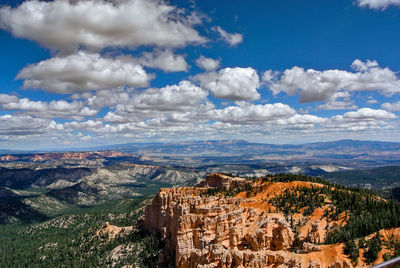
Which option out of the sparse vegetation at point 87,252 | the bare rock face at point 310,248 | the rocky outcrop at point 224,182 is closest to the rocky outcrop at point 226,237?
the bare rock face at point 310,248

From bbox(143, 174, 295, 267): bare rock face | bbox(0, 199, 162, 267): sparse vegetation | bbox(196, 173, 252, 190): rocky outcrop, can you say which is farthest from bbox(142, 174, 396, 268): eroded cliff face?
bbox(196, 173, 252, 190): rocky outcrop

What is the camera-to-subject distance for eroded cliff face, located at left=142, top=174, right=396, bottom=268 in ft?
178

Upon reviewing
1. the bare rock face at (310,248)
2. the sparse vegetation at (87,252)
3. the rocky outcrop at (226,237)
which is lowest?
the sparse vegetation at (87,252)

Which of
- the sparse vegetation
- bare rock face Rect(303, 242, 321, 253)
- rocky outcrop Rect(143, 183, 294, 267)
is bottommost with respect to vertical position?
the sparse vegetation

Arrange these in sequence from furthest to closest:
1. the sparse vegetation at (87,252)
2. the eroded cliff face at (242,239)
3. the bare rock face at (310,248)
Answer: the sparse vegetation at (87,252) < the bare rock face at (310,248) < the eroded cliff face at (242,239)

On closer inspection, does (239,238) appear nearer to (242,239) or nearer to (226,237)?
(242,239)

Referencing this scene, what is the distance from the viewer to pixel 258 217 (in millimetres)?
89812

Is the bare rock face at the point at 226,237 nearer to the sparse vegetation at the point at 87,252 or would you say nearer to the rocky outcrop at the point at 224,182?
the sparse vegetation at the point at 87,252

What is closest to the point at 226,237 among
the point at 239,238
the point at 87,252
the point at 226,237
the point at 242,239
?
the point at 226,237

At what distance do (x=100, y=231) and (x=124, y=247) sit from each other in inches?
1460

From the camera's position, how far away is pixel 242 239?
250 ft

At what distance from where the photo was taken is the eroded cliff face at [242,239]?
178 feet

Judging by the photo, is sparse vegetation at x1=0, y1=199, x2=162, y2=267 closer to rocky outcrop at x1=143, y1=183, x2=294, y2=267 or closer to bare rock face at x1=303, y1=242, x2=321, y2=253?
rocky outcrop at x1=143, y1=183, x2=294, y2=267

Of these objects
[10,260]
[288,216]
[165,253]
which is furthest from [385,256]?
[10,260]
